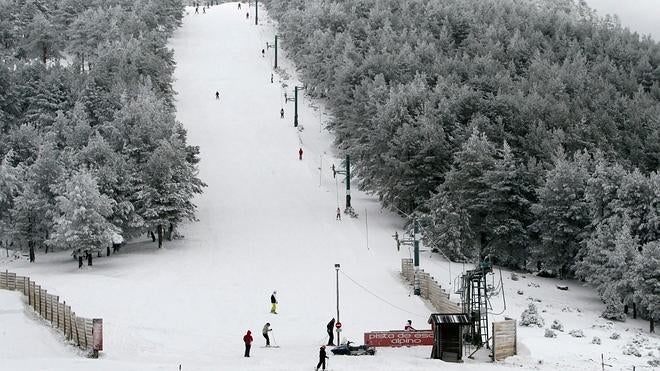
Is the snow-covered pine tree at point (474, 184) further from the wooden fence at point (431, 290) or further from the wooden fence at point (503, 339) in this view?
the wooden fence at point (503, 339)

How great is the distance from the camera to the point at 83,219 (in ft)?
161

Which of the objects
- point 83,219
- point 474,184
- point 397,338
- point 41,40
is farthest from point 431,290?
point 41,40

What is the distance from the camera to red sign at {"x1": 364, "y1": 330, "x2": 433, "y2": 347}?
32.8 m

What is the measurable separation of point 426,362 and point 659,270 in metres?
18.7

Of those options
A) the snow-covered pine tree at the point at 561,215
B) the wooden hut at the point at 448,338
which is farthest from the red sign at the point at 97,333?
the snow-covered pine tree at the point at 561,215

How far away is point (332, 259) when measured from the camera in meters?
50.3

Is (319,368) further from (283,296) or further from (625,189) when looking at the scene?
(625,189)

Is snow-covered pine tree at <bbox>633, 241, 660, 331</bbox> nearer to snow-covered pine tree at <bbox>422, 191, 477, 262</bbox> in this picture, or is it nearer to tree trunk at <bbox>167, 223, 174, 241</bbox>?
snow-covered pine tree at <bbox>422, 191, 477, 262</bbox>

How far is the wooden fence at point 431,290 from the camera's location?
38.6 meters

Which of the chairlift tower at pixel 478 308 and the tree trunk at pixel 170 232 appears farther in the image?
the tree trunk at pixel 170 232

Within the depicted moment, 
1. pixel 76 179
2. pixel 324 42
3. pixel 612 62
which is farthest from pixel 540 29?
pixel 76 179

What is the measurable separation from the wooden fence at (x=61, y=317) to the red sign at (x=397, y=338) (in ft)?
34.6

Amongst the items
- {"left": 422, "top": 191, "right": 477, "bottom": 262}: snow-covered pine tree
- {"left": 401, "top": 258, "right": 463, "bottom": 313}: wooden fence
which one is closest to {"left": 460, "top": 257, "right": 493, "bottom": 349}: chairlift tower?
{"left": 401, "top": 258, "right": 463, "bottom": 313}: wooden fence

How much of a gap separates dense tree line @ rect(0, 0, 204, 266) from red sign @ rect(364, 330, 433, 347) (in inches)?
900
